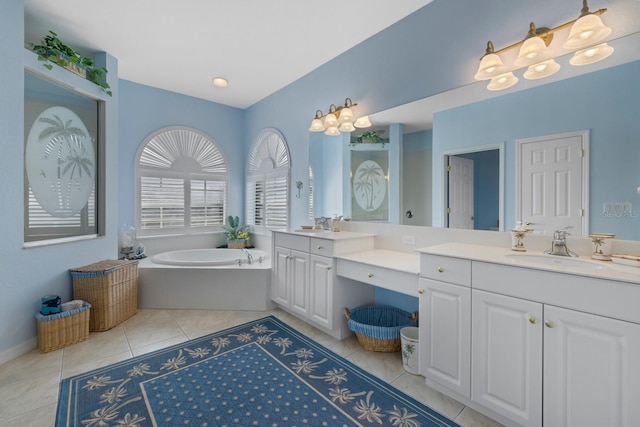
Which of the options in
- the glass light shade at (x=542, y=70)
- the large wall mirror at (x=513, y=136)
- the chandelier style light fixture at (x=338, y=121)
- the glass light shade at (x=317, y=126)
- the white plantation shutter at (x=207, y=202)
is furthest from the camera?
the white plantation shutter at (x=207, y=202)

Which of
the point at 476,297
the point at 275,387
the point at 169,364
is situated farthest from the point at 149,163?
the point at 476,297

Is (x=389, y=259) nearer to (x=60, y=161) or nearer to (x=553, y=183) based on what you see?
(x=553, y=183)

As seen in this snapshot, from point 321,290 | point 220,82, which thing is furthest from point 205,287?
point 220,82

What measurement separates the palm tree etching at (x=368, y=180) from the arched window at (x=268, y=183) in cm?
124

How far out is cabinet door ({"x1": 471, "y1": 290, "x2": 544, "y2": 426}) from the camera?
1.39 m

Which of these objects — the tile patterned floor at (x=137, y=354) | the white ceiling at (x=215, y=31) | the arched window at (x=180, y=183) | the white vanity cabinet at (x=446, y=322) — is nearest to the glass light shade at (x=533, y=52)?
the white ceiling at (x=215, y=31)

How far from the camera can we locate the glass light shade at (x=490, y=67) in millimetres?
1805

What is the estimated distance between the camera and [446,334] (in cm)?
172

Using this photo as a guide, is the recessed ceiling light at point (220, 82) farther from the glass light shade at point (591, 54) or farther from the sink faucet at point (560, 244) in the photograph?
the sink faucet at point (560, 244)

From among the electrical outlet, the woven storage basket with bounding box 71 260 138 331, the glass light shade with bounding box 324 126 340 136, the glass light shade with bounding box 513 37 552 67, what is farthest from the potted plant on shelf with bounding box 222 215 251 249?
the glass light shade with bounding box 513 37 552 67

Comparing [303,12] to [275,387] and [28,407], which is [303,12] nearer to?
[275,387]

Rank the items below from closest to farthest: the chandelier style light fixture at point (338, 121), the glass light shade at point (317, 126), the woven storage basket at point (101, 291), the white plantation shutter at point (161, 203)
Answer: the woven storage basket at point (101, 291) < the chandelier style light fixture at point (338, 121) < the glass light shade at point (317, 126) < the white plantation shutter at point (161, 203)

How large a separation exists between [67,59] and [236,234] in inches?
105

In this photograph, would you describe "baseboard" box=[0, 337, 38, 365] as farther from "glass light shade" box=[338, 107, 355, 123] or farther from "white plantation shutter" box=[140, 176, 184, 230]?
"glass light shade" box=[338, 107, 355, 123]
